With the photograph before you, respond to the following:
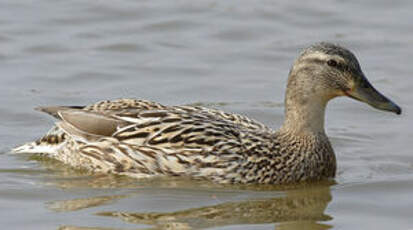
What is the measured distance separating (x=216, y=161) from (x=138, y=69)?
4.57 metres

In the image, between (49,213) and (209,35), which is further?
(209,35)

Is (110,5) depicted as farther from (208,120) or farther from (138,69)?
(208,120)

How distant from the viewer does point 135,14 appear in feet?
61.2

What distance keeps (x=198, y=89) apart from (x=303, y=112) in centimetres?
334

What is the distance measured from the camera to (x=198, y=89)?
15.4 metres

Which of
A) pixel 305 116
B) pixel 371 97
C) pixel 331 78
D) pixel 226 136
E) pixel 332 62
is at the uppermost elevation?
pixel 332 62

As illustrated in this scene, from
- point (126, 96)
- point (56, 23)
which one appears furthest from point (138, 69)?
point (56, 23)

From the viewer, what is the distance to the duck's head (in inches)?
473

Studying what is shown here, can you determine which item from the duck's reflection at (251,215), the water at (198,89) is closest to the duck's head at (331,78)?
the water at (198,89)

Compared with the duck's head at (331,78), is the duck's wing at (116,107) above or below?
below

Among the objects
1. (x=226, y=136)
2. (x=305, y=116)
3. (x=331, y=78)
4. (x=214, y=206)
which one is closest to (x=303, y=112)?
(x=305, y=116)

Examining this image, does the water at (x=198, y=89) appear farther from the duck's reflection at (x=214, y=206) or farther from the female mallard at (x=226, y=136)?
the female mallard at (x=226, y=136)

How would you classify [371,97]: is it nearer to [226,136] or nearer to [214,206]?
[226,136]

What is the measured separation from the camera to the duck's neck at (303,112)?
12.2 m
